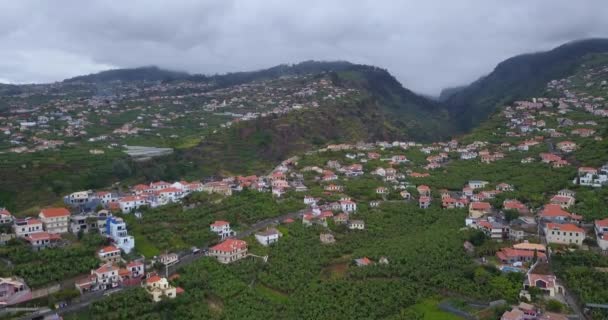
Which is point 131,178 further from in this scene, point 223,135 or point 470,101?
point 470,101

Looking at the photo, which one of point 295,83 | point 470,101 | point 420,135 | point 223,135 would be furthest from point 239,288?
point 470,101

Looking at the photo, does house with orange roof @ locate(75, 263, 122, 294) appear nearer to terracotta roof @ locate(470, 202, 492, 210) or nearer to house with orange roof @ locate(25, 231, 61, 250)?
house with orange roof @ locate(25, 231, 61, 250)

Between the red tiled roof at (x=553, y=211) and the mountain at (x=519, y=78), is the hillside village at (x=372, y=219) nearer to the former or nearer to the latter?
the red tiled roof at (x=553, y=211)

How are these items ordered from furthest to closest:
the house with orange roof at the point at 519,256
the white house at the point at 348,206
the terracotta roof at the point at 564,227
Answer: the white house at the point at 348,206 → the terracotta roof at the point at 564,227 → the house with orange roof at the point at 519,256

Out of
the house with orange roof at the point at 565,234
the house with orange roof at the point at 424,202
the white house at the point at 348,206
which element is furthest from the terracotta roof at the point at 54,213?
the house with orange roof at the point at 565,234

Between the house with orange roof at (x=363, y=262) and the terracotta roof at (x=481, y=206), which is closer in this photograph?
the house with orange roof at (x=363, y=262)
